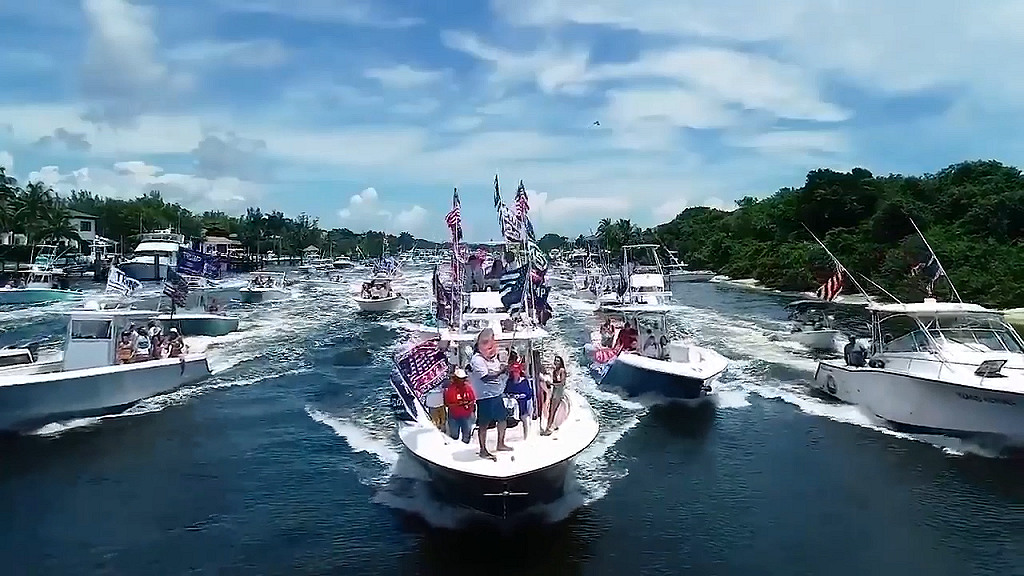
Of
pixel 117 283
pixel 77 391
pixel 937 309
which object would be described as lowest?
pixel 77 391

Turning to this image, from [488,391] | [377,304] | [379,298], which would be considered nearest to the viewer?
[488,391]

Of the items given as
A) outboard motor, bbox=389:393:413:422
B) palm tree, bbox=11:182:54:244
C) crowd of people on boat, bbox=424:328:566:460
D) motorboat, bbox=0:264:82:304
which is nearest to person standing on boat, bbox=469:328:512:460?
crowd of people on boat, bbox=424:328:566:460

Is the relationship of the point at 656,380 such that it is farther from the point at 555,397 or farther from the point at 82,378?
the point at 82,378

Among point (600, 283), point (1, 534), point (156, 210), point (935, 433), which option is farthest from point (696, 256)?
point (1, 534)

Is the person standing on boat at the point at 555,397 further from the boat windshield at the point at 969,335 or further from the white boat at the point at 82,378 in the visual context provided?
the white boat at the point at 82,378

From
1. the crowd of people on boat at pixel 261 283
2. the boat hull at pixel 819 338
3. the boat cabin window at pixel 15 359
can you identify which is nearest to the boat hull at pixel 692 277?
the crowd of people on boat at pixel 261 283

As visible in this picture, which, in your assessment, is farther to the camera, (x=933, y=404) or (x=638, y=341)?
(x=638, y=341)

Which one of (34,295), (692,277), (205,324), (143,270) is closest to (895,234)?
(692,277)

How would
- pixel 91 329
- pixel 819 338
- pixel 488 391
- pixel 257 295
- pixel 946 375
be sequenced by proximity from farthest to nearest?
pixel 257 295 → pixel 819 338 → pixel 91 329 → pixel 946 375 → pixel 488 391

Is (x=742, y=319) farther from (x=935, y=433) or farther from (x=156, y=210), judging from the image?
(x=156, y=210)
